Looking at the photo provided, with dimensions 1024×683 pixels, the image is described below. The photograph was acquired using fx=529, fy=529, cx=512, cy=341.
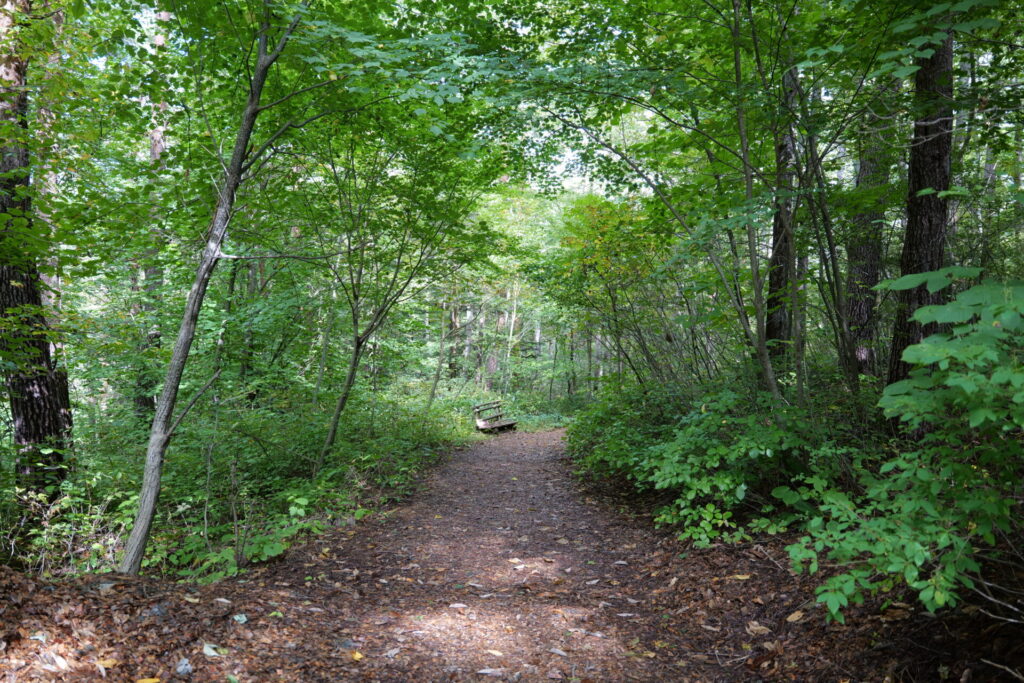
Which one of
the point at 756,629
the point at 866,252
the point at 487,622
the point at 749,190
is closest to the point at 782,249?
the point at 866,252

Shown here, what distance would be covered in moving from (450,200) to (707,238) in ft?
14.6

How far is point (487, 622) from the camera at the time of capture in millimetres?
3994

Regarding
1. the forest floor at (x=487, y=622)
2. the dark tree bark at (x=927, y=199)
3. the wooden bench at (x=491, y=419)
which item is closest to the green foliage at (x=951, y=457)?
the forest floor at (x=487, y=622)

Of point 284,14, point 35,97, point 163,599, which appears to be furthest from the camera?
point 35,97

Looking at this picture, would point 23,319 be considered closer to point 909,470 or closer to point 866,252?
point 909,470

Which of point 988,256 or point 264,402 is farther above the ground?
point 988,256

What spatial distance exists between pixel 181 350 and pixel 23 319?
3325 mm

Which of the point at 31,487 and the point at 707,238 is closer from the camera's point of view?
the point at 707,238

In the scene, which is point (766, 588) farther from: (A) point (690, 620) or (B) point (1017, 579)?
(B) point (1017, 579)

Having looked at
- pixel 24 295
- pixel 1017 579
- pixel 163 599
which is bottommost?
pixel 163 599

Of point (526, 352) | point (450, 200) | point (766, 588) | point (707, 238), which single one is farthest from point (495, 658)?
point (526, 352)

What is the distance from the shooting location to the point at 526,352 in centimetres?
2844

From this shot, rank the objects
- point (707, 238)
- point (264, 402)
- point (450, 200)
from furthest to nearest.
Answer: point (264, 402), point (450, 200), point (707, 238)

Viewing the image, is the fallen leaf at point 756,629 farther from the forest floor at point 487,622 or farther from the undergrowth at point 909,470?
the undergrowth at point 909,470
